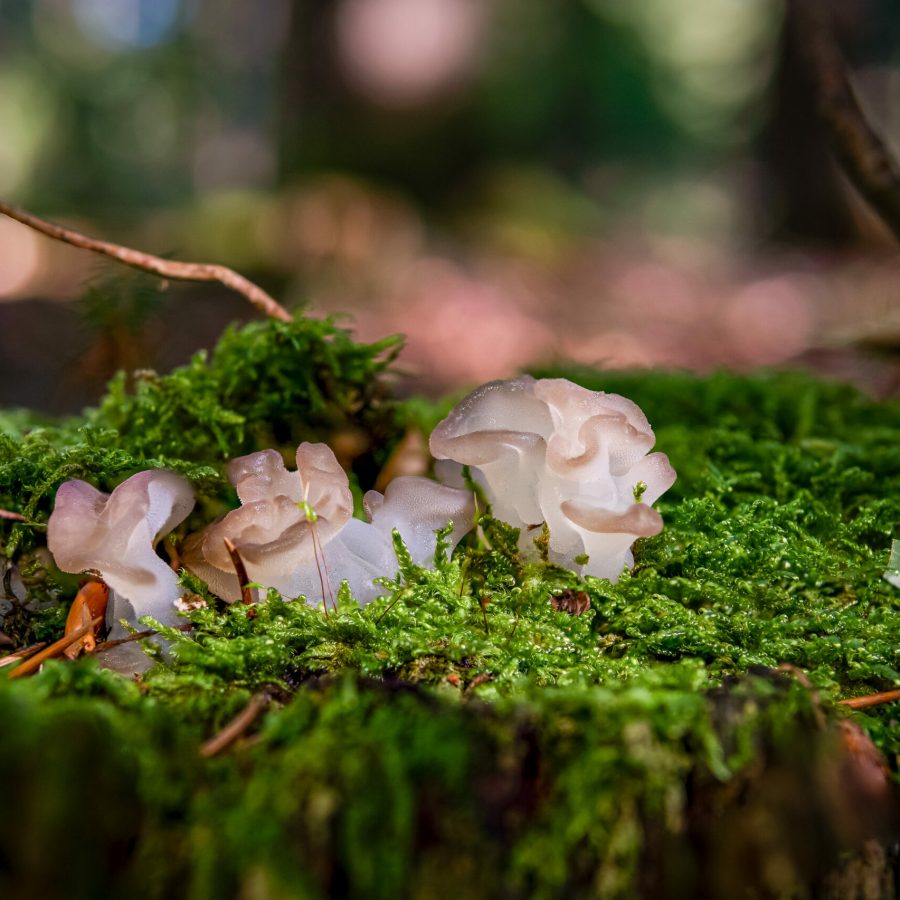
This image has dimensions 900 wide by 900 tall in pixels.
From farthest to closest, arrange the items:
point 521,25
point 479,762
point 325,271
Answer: point 521,25, point 325,271, point 479,762

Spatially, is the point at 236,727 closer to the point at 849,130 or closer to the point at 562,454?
the point at 562,454

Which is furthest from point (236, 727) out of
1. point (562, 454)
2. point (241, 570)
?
point (562, 454)

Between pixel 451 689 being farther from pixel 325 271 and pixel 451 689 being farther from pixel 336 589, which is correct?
pixel 325 271

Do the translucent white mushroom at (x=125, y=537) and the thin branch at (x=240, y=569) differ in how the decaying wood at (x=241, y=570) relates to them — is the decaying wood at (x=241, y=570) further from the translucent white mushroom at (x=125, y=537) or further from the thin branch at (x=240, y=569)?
the translucent white mushroom at (x=125, y=537)

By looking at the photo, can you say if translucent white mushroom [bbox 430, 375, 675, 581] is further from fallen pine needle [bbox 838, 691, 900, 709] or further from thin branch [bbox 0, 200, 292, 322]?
thin branch [bbox 0, 200, 292, 322]

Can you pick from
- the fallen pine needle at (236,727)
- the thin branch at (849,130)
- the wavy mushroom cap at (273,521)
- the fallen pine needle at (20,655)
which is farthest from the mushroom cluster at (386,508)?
the thin branch at (849,130)

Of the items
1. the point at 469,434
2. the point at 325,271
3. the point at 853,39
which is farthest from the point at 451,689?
the point at 853,39

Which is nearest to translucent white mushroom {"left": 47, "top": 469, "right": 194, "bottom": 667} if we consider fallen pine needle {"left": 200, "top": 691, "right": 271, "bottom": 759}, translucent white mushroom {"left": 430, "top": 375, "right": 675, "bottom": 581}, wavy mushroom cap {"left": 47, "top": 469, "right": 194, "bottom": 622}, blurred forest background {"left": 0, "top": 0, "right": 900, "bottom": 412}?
wavy mushroom cap {"left": 47, "top": 469, "right": 194, "bottom": 622}
